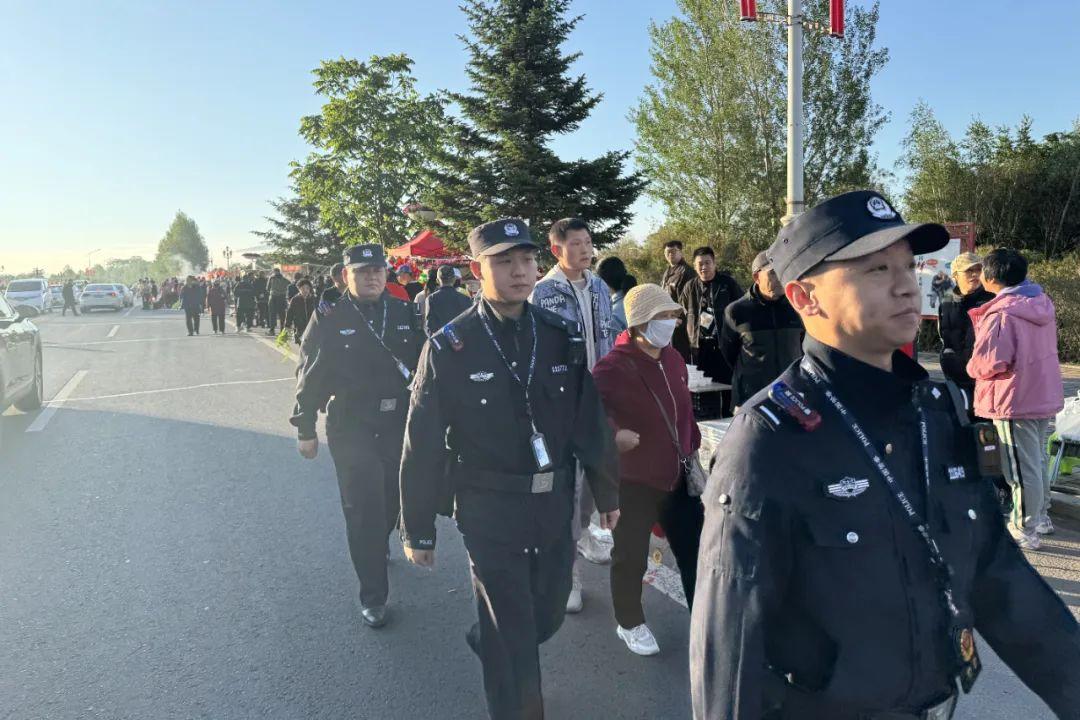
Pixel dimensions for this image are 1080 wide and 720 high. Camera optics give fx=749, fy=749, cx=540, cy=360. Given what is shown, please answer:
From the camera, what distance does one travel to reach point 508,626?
2.78m

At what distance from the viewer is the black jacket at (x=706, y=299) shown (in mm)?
7938

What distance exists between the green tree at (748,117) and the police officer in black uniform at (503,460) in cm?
2073

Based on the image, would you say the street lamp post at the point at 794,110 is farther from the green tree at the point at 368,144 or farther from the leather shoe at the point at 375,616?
the green tree at the point at 368,144

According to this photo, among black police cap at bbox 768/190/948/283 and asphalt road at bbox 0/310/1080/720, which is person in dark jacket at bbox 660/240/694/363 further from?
black police cap at bbox 768/190/948/283

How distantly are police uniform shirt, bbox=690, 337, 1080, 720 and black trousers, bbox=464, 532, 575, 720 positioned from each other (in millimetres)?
1422

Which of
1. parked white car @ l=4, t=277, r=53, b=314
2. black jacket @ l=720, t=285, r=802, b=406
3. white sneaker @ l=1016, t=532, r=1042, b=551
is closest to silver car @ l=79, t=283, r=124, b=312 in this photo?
parked white car @ l=4, t=277, r=53, b=314

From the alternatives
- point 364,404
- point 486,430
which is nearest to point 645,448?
point 486,430

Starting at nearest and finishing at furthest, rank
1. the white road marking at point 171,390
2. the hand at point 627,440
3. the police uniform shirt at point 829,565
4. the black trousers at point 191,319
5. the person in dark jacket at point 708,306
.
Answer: the police uniform shirt at point 829,565, the hand at point 627,440, the person in dark jacket at point 708,306, the white road marking at point 171,390, the black trousers at point 191,319

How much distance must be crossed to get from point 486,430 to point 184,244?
165m

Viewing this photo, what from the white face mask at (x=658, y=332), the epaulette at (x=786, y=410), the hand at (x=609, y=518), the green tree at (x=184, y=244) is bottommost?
the hand at (x=609, y=518)

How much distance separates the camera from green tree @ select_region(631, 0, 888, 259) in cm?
2322

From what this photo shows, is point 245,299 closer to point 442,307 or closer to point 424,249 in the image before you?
point 424,249

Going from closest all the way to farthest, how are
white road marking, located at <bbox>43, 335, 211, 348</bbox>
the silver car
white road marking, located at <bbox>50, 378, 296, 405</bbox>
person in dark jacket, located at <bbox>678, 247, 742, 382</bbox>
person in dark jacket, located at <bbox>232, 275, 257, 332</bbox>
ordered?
person in dark jacket, located at <bbox>678, 247, 742, 382</bbox> → white road marking, located at <bbox>50, 378, 296, 405</bbox> → white road marking, located at <bbox>43, 335, 211, 348</bbox> → person in dark jacket, located at <bbox>232, 275, 257, 332</bbox> → the silver car

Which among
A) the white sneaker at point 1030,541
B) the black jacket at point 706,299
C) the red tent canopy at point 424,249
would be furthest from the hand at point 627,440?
the red tent canopy at point 424,249
